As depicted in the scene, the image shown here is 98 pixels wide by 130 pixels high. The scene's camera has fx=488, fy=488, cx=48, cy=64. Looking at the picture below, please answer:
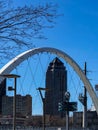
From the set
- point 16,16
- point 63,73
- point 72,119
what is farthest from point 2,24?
point 72,119

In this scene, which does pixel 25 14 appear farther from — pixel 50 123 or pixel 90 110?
pixel 90 110

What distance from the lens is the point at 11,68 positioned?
50.1 metres

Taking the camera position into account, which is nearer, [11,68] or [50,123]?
[11,68]

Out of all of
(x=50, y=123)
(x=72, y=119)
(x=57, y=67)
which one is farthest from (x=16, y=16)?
(x=72, y=119)

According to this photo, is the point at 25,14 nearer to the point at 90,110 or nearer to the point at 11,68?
the point at 11,68

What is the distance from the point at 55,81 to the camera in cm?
7594

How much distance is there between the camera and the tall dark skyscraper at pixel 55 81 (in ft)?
230

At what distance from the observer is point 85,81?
7462 centimetres

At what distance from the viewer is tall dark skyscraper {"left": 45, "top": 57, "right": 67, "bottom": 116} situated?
2763 inches

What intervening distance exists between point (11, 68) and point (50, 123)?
59.1 m

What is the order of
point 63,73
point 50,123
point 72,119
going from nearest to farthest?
→ point 63,73
point 50,123
point 72,119

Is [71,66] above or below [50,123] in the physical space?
above

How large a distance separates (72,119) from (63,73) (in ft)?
139

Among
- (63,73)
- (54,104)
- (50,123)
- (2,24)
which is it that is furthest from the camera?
(50,123)
